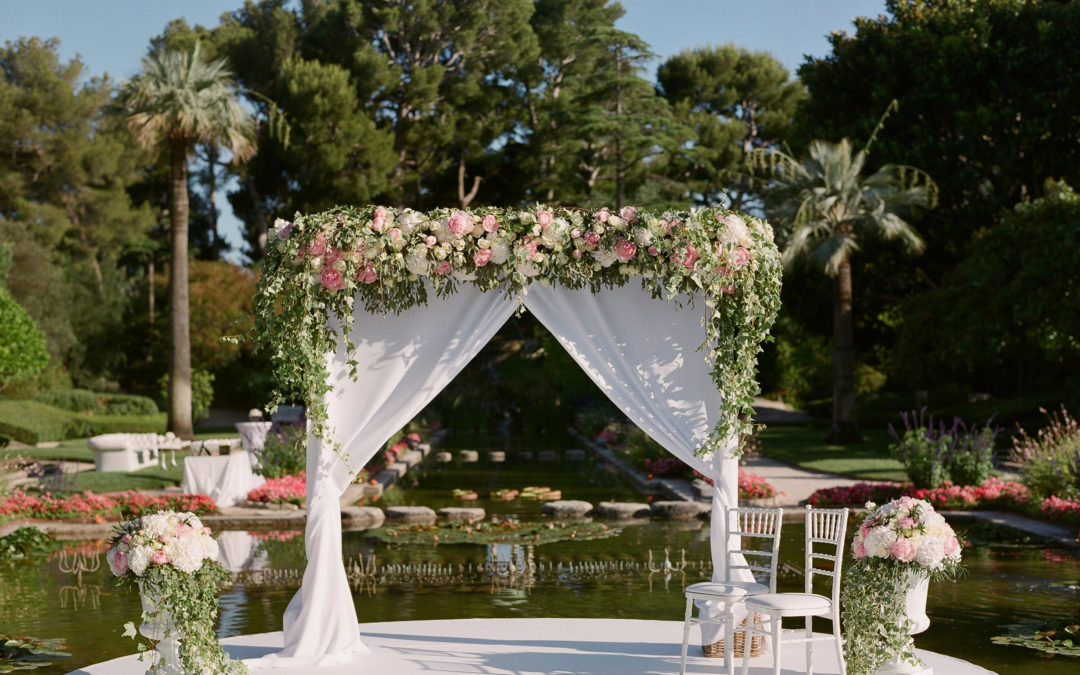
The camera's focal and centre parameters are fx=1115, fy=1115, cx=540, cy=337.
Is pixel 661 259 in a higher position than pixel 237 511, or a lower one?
higher

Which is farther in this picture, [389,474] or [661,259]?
[389,474]

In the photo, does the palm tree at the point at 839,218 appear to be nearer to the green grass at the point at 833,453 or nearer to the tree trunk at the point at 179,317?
the green grass at the point at 833,453

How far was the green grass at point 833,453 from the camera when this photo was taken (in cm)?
1795

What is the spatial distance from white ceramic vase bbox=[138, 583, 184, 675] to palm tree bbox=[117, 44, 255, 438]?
17336 millimetres

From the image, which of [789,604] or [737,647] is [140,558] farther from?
[737,647]

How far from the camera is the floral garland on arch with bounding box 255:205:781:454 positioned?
21.5ft

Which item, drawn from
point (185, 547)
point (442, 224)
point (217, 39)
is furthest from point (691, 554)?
point (217, 39)

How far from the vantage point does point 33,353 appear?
24.8m

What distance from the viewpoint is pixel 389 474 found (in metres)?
18.0

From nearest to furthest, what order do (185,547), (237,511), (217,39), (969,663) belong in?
1. (185,547)
2. (969,663)
3. (237,511)
4. (217,39)

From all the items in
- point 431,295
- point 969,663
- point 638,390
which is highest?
point 431,295

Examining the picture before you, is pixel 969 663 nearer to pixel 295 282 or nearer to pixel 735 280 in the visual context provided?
pixel 735 280

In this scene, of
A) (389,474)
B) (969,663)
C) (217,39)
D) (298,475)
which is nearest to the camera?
(969,663)

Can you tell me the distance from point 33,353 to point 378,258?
2087cm
